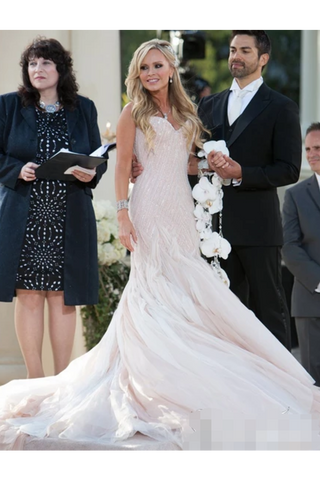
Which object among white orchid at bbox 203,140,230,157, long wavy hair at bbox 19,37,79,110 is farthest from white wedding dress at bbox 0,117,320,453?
long wavy hair at bbox 19,37,79,110

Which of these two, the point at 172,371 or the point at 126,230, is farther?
the point at 126,230

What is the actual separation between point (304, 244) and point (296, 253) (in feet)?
0.38

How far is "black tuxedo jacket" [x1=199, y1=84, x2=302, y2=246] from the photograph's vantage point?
4.52 meters

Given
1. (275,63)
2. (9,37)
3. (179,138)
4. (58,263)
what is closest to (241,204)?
(179,138)

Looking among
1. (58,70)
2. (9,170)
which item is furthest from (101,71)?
(9,170)

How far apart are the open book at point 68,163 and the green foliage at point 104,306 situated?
130 centimetres

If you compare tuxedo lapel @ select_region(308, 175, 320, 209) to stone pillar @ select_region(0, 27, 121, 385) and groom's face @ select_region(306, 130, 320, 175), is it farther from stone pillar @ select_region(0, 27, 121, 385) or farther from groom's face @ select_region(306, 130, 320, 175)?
stone pillar @ select_region(0, 27, 121, 385)

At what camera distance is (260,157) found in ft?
15.0

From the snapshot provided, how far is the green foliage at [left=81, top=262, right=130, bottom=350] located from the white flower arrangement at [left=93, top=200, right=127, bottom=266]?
0.32 feet

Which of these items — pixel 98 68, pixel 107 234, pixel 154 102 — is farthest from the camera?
pixel 98 68

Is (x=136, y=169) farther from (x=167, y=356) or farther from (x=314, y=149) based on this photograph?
(x=314, y=149)

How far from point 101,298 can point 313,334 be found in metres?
1.41

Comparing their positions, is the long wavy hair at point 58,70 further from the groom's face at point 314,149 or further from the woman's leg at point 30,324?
the groom's face at point 314,149

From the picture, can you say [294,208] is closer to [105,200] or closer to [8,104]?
[105,200]
